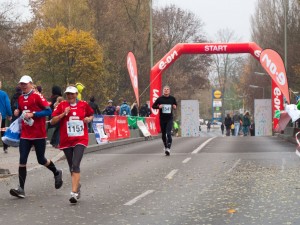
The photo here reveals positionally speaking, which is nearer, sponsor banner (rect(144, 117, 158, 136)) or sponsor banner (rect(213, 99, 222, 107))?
sponsor banner (rect(144, 117, 158, 136))

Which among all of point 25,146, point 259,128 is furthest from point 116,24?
point 25,146

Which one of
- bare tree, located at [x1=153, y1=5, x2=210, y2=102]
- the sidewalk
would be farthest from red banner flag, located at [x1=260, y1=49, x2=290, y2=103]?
bare tree, located at [x1=153, y1=5, x2=210, y2=102]

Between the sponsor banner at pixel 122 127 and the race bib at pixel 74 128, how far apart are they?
15.2 metres

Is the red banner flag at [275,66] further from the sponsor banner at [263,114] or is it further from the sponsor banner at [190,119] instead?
the sponsor banner at [190,119]

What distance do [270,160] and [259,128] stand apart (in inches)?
962

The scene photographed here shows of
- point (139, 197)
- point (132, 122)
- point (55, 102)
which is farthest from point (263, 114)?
point (139, 197)

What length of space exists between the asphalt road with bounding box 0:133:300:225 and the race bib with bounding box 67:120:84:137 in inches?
39.0

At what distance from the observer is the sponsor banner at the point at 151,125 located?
3176cm

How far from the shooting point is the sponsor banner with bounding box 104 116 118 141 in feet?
76.1

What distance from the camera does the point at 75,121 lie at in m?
9.81

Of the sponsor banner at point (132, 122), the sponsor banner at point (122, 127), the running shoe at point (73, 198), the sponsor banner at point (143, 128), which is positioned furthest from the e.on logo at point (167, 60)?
the running shoe at point (73, 198)

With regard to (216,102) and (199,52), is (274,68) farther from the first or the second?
(216,102)

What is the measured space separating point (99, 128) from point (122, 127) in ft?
13.0

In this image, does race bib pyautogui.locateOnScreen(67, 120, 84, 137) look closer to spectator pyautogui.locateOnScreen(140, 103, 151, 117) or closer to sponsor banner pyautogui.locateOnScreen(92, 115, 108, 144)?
sponsor banner pyautogui.locateOnScreen(92, 115, 108, 144)
